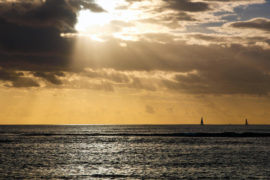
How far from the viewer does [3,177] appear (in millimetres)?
56250

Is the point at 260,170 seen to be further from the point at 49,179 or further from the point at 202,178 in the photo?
the point at 49,179

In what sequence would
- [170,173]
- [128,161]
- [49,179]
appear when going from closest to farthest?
[49,179] < [170,173] < [128,161]

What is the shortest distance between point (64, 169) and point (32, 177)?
9978 millimetres

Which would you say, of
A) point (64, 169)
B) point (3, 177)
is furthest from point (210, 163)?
point (3, 177)

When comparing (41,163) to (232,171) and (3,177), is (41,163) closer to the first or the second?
(3,177)

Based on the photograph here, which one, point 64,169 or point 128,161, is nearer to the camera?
point 64,169

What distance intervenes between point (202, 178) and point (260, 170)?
13241 mm

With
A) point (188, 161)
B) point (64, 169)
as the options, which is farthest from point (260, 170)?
point (64, 169)

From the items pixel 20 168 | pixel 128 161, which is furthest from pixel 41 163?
pixel 128 161

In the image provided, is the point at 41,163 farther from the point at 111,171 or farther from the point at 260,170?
the point at 260,170

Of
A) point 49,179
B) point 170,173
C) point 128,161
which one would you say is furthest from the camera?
point 128,161

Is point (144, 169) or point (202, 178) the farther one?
point (144, 169)

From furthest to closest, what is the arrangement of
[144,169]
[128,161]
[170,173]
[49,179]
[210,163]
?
[128,161] → [210,163] → [144,169] → [170,173] → [49,179]

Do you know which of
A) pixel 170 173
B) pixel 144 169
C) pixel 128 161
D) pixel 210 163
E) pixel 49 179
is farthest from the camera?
pixel 128 161
